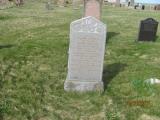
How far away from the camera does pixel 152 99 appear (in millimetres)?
9312

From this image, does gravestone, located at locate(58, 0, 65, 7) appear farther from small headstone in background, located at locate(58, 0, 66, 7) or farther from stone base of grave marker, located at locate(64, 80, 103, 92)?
stone base of grave marker, located at locate(64, 80, 103, 92)

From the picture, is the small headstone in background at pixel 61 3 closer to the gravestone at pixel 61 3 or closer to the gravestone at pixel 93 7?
the gravestone at pixel 61 3

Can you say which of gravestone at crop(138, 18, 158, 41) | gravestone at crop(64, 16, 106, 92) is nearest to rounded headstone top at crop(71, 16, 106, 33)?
gravestone at crop(64, 16, 106, 92)

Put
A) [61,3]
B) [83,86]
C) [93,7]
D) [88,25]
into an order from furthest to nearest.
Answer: [61,3], [93,7], [83,86], [88,25]

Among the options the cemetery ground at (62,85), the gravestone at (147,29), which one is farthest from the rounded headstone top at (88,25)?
the gravestone at (147,29)

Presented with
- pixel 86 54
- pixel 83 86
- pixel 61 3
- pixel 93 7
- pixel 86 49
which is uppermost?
pixel 93 7

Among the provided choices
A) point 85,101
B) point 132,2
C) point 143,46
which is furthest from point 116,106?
point 132,2

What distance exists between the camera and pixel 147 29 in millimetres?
17594

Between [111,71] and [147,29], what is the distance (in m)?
6.35

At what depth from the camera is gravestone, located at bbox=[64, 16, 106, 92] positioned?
370 inches

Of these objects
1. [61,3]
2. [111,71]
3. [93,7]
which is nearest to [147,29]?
[93,7]

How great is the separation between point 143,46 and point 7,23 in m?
11.3

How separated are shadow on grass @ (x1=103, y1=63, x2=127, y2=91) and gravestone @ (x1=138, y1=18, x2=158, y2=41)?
5.00 metres

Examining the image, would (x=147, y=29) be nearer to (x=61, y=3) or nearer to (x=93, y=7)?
(x=93, y=7)
